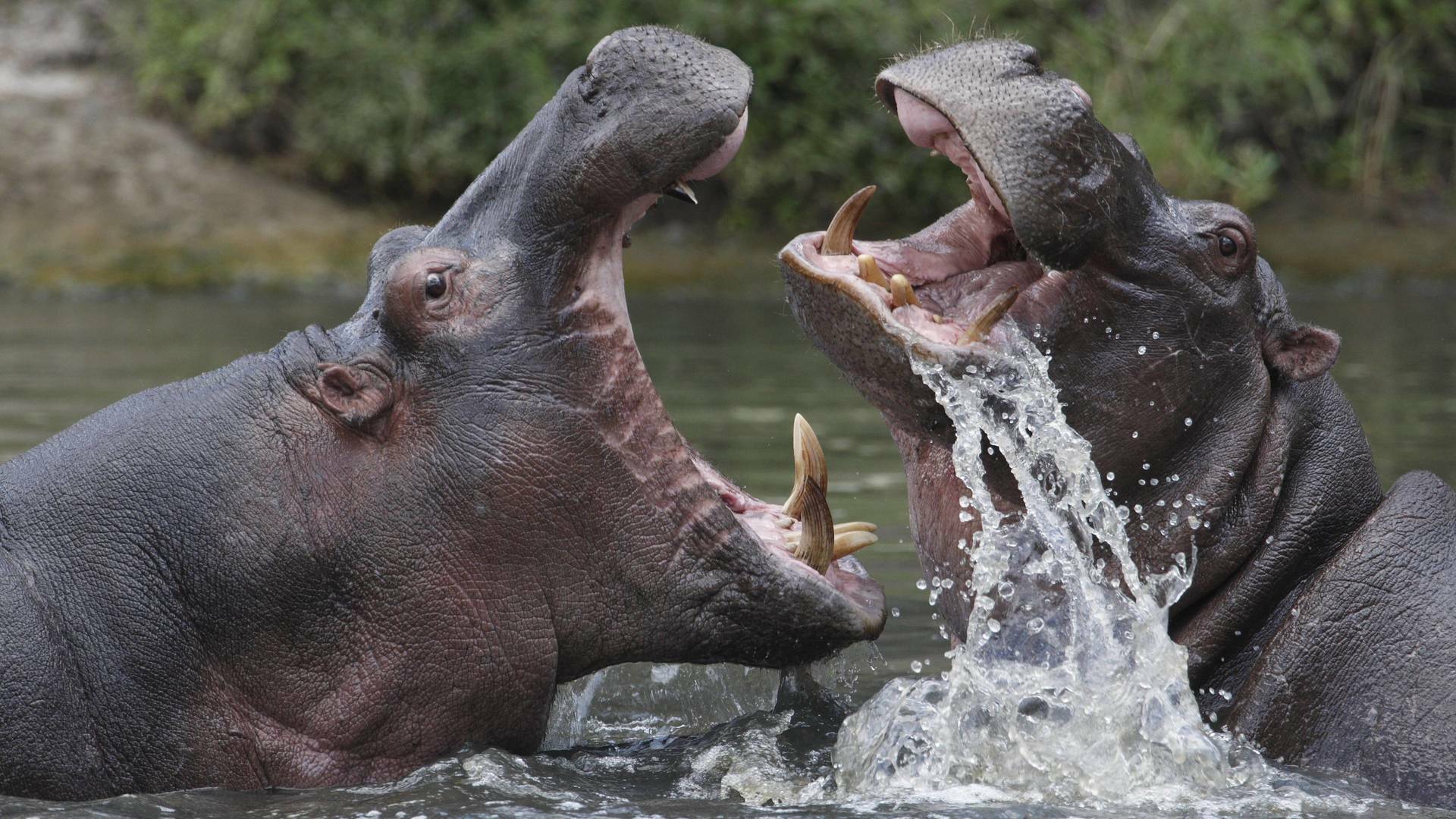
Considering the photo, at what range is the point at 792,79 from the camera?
17938 millimetres

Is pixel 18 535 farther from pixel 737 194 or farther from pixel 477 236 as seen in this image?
pixel 737 194

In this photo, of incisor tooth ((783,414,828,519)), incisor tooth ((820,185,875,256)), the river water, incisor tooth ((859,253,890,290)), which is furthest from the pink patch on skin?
the river water

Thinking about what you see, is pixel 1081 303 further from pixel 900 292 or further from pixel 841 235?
pixel 841 235

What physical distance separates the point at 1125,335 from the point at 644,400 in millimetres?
1062

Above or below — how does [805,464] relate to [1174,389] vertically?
below

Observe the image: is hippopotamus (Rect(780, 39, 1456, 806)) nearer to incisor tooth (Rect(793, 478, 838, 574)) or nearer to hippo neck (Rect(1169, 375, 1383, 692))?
Result: hippo neck (Rect(1169, 375, 1383, 692))

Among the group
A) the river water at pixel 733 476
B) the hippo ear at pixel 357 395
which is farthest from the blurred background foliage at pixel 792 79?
the hippo ear at pixel 357 395

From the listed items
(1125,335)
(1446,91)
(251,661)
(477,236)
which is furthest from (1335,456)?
(1446,91)

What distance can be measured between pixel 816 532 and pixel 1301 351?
1.16m

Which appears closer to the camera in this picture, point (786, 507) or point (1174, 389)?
point (1174, 389)

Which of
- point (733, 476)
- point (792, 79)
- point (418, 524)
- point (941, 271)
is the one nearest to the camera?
point (418, 524)

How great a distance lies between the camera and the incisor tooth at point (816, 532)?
171 inches

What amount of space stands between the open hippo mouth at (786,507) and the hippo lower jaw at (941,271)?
32 centimetres

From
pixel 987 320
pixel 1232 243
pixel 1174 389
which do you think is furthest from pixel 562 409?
pixel 1232 243
